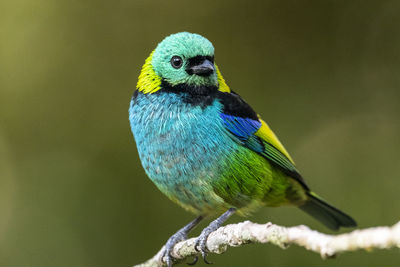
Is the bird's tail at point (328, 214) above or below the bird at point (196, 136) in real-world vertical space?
below

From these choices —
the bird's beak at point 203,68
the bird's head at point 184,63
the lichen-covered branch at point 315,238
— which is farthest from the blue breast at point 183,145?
the lichen-covered branch at point 315,238

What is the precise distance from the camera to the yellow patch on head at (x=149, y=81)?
3991mm

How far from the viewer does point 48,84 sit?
7.25 metres

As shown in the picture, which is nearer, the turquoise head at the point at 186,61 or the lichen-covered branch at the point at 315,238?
the lichen-covered branch at the point at 315,238

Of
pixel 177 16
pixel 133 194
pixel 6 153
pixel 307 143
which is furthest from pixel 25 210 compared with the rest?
pixel 307 143

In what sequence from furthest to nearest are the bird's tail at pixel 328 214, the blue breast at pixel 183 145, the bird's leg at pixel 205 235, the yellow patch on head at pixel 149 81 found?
the bird's tail at pixel 328 214 < the yellow patch on head at pixel 149 81 < the blue breast at pixel 183 145 < the bird's leg at pixel 205 235

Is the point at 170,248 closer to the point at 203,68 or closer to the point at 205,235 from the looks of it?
the point at 205,235

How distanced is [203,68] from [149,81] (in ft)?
1.70

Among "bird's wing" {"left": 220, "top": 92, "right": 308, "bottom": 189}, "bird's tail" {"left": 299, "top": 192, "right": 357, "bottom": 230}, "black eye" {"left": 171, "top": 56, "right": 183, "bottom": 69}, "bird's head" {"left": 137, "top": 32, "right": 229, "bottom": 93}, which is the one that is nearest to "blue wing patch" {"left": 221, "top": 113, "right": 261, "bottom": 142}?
"bird's wing" {"left": 220, "top": 92, "right": 308, "bottom": 189}

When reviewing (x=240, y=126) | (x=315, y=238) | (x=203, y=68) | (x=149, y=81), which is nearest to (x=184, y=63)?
(x=203, y=68)

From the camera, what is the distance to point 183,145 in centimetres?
376

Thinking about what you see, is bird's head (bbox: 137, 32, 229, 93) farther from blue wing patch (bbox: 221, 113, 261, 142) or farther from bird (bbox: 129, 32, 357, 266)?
blue wing patch (bbox: 221, 113, 261, 142)

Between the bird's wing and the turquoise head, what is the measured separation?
27 cm

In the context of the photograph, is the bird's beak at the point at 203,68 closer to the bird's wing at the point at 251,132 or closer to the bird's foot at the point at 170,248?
the bird's wing at the point at 251,132
